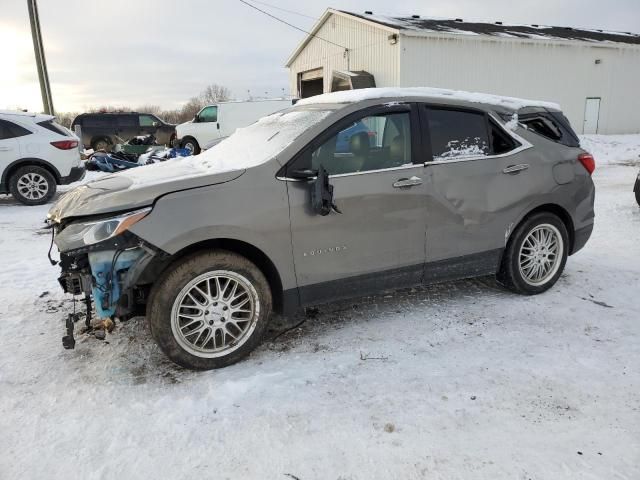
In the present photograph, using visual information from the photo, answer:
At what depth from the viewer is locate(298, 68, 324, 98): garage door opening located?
23.2 meters

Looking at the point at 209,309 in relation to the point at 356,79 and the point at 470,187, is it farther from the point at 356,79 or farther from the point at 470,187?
the point at 356,79

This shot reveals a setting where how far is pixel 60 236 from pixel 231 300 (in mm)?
1175

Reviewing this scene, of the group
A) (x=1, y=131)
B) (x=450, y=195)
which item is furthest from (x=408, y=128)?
(x=1, y=131)

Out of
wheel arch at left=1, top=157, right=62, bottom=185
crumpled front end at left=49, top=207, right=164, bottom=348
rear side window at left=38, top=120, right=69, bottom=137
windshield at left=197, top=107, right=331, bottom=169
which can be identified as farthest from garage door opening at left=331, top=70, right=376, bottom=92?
crumpled front end at left=49, top=207, right=164, bottom=348

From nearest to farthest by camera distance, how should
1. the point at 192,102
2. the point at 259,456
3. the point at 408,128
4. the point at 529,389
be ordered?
the point at 259,456 → the point at 529,389 → the point at 408,128 → the point at 192,102

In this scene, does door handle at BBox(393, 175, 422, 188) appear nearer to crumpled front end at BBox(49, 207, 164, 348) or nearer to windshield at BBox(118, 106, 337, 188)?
windshield at BBox(118, 106, 337, 188)

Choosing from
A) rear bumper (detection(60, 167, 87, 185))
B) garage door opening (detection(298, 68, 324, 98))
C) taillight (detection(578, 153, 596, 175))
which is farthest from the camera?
garage door opening (detection(298, 68, 324, 98))

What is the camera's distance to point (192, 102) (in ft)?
197

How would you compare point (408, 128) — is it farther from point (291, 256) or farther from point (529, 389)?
point (529, 389)

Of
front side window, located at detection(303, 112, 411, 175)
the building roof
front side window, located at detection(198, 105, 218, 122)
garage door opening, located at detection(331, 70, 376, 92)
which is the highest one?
the building roof

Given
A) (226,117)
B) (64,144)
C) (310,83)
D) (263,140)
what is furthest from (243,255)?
(310,83)

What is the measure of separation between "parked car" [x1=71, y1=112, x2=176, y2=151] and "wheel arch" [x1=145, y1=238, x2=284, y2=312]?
1985cm

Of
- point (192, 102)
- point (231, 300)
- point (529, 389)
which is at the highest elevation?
point (192, 102)

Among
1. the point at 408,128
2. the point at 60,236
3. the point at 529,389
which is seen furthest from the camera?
the point at 408,128
